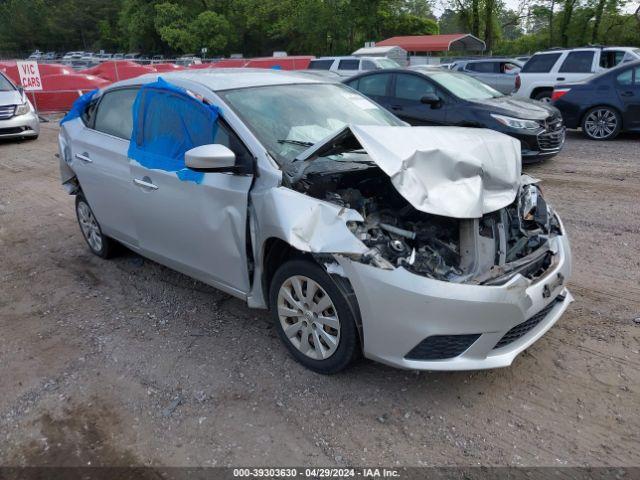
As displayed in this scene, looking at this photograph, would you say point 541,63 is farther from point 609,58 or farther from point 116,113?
point 116,113

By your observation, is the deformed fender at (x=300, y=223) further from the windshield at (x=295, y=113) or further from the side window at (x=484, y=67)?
the side window at (x=484, y=67)

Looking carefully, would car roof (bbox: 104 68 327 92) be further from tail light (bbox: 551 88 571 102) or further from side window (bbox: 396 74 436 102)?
tail light (bbox: 551 88 571 102)

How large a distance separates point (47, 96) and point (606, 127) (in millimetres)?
17146

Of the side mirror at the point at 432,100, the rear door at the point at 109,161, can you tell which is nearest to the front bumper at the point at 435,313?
the rear door at the point at 109,161

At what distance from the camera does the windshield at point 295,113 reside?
3.61 metres

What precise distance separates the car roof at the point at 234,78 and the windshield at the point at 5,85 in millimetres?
10051

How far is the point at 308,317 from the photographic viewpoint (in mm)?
3256

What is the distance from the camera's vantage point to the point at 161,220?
13.4 feet

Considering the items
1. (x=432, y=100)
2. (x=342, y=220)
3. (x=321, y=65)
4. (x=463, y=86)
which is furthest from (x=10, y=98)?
(x=342, y=220)

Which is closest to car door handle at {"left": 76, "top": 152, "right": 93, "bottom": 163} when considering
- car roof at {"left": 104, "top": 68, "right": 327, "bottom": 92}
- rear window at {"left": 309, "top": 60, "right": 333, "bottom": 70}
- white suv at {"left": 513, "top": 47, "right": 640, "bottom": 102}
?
car roof at {"left": 104, "top": 68, "right": 327, "bottom": 92}

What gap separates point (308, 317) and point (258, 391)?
0.54 meters

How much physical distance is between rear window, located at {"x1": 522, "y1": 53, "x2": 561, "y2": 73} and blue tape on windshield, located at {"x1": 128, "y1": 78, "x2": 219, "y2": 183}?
12005 millimetres

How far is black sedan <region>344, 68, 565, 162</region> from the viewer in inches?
325

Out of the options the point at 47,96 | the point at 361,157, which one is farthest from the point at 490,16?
the point at 361,157
